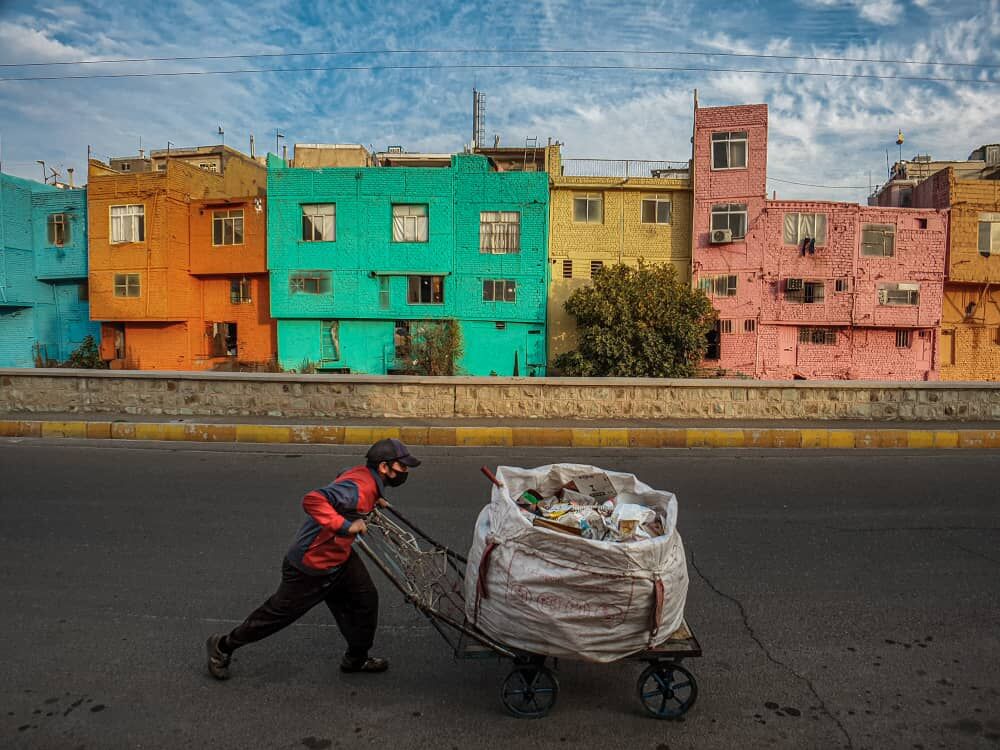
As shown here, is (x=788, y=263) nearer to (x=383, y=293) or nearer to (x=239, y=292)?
(x=383, y=293)

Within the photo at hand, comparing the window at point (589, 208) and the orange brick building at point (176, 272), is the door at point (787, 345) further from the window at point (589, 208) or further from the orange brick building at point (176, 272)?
the orange brick building at point (176, 272)

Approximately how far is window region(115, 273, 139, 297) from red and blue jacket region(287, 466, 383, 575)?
2895 cm

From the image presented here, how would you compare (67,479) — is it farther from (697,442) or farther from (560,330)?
(560,330)

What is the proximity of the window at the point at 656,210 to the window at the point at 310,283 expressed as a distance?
1370 centimetres

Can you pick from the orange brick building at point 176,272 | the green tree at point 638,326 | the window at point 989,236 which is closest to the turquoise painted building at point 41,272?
the orange brick building at point 176,272

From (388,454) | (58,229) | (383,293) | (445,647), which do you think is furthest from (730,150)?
(58,229)

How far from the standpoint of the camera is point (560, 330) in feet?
89.0

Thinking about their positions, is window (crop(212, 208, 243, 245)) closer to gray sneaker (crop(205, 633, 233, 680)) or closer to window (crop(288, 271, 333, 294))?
window (crop(288, 271, 333, 294))

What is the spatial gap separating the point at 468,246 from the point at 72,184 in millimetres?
23366

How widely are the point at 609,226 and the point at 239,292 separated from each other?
16.7 m

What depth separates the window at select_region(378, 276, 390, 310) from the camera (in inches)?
1069

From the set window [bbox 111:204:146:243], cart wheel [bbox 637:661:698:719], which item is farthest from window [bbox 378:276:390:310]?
cart wheel [bbox 637:661:698:719]

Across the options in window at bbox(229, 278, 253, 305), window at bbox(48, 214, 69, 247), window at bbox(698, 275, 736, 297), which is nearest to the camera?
window at bbox(698, 275, 736, 297)

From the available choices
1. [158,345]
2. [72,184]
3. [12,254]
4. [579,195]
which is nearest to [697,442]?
[579,195]
